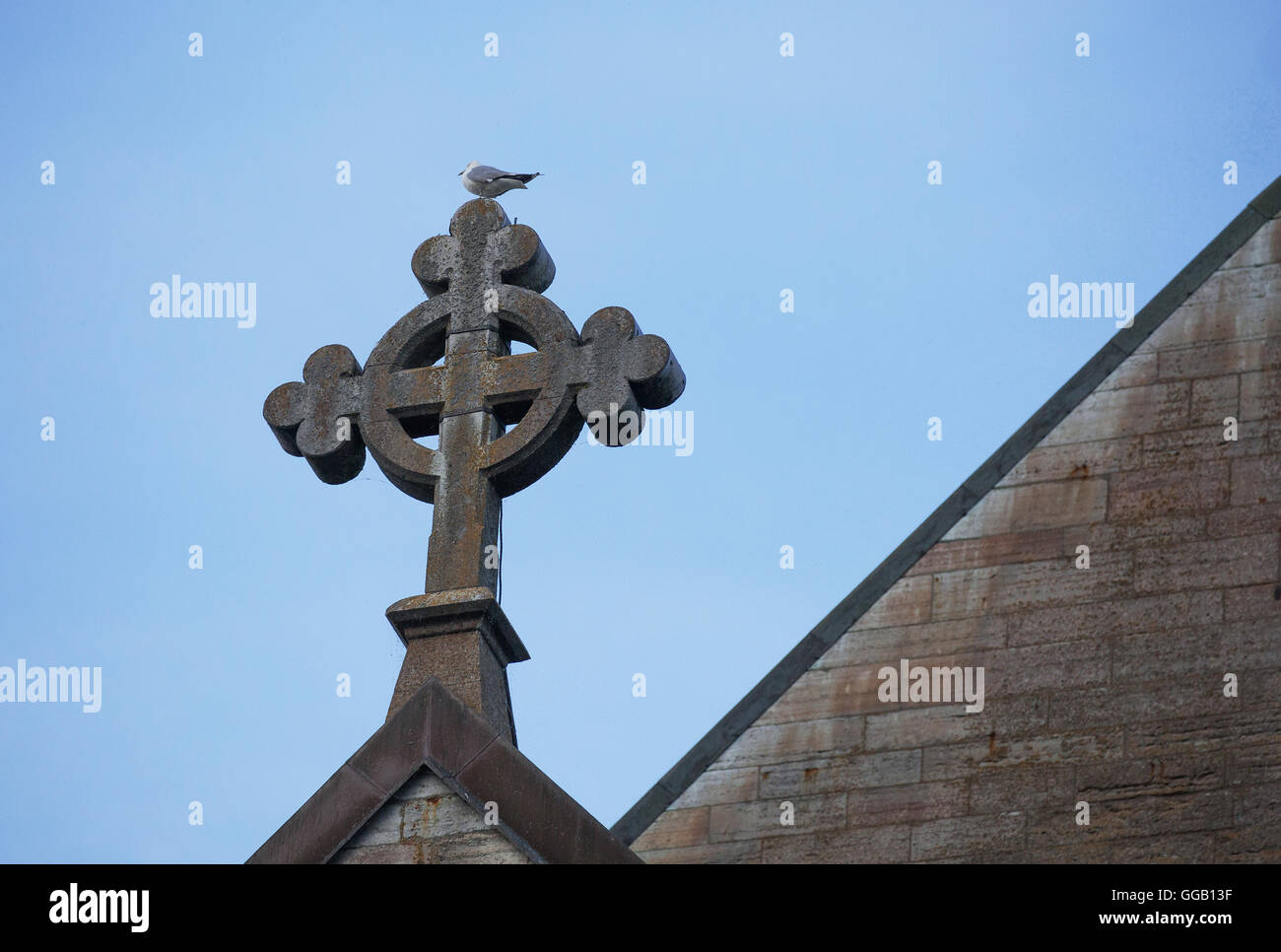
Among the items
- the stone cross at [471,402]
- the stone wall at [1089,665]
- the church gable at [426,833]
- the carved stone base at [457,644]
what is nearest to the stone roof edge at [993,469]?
the stone wall at [1089,665]

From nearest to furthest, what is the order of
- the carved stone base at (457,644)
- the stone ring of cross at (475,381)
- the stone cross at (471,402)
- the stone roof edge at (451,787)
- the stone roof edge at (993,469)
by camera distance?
the stone roof edge at (451,787) → the carved stone base at (457,644) → the stone cross at (471,402) → the stone ring of cross at (475,381) → the stone roof edge at (993,469)

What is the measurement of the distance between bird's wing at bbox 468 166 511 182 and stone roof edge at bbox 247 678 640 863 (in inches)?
118

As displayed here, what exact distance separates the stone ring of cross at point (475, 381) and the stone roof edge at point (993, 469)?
134 centimetres

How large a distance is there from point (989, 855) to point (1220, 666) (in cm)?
119

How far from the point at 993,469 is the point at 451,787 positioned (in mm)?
3152

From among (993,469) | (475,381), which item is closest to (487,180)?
(475,381)

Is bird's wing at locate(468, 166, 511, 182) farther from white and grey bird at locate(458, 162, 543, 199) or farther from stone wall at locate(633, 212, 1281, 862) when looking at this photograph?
stone wall at locate(633, 212, 1281, 862)

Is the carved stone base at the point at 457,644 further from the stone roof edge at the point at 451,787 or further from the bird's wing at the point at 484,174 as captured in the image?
the bird's wing at the point at 484,174

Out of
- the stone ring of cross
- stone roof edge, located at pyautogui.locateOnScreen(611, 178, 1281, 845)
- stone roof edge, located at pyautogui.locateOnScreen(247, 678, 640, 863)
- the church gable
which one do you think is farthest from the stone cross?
stone roof edge, located at pyautogui.locateOnScreen(611, 178, 1281, 845)

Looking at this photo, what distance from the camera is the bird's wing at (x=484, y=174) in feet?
33.1

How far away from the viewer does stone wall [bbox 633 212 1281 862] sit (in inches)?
348

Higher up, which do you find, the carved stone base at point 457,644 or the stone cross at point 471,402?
the stone cross at point 471,402
